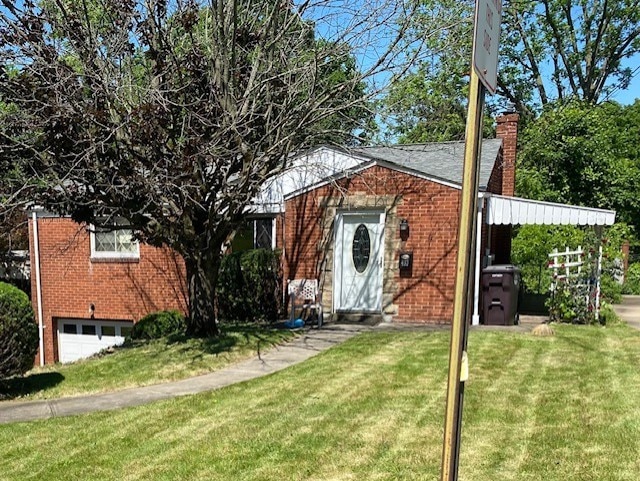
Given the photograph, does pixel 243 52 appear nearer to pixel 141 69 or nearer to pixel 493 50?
pixel 141 69

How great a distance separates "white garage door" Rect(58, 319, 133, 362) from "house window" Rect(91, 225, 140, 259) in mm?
1837

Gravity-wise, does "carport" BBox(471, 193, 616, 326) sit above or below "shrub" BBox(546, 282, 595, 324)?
above

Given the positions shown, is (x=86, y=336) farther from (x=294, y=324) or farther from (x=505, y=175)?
(x=505, y=175)

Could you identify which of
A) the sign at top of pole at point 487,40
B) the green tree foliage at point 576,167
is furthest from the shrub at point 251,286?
the sign at top of pole at point 487,40

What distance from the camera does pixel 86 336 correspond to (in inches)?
570

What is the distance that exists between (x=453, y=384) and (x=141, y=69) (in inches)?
398

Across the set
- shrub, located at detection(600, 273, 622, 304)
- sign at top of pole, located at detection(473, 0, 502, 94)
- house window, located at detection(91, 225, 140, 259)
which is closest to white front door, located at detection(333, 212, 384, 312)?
house window, located at detection(91, 225, 140, 259)

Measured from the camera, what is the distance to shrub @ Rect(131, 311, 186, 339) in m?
11.7

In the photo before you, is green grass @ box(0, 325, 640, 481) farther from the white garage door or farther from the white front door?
the white garage door

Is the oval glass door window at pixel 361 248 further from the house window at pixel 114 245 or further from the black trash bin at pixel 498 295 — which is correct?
the house window at pixel 114 245

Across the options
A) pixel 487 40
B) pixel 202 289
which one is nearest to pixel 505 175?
pixel 202 289

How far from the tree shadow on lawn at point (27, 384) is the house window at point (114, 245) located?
232 inches

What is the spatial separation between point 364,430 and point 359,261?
268 inches

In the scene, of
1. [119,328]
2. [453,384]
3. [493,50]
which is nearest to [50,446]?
[453,384]
